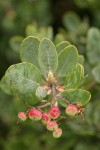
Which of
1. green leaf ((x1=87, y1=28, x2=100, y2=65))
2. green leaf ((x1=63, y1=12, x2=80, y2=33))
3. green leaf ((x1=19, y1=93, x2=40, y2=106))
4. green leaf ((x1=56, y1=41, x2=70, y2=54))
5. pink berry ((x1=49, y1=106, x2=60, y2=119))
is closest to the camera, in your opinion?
pink berry ((x1=49, y1=106, x2=60, y2=119))

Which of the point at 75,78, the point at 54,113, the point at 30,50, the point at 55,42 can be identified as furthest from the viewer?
the point at 55,42

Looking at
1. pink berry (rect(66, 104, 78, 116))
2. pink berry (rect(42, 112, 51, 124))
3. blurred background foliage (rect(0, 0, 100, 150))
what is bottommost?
blurred background foliage (rect(0, 0, 100, 150))

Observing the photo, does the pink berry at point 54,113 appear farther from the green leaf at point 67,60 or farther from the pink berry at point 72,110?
the green leaf at point 67,60

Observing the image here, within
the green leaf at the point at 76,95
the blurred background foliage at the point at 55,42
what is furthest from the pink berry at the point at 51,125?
the blurred background foliage at the point at 55,42

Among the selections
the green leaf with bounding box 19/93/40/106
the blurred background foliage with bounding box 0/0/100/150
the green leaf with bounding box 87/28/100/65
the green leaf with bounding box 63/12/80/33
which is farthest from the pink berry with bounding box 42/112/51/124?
the green leaf with bounding box 63/12/80/33

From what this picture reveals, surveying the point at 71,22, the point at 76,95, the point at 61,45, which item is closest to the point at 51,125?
the point at 76,95

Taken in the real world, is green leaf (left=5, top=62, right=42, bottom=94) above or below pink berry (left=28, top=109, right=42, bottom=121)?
above

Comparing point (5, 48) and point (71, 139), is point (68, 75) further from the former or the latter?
point (5, 48)

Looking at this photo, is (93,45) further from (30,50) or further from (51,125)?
(51,125)

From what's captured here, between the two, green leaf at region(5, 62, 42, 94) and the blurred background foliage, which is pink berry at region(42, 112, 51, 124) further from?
the blurred background foliage
